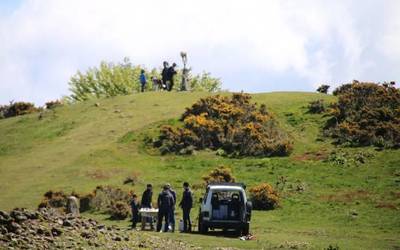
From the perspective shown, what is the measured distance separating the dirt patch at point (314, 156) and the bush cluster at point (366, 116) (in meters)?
2.27

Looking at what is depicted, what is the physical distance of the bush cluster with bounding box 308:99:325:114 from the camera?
59759 mm

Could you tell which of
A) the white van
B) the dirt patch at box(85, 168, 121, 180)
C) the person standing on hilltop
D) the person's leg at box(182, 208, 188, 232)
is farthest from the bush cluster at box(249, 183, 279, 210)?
the dirt patch at box(85, 168, 121, 180)

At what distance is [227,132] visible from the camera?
55.7 meters

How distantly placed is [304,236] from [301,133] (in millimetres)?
23055

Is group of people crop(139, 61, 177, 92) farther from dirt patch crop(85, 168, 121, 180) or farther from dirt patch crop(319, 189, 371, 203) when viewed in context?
dirt patch crop(319, 189, 371, 203)

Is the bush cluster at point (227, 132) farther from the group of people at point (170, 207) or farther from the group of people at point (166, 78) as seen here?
the group of people at point (170, 207)

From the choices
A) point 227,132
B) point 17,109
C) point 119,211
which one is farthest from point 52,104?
point 119,211

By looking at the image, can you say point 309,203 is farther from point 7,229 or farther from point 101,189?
point 7,229

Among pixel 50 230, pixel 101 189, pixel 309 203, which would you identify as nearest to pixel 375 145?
pixel 309 203

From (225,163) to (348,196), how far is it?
33.8 ft

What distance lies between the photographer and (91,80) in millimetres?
92375

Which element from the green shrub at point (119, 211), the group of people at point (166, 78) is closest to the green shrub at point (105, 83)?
the group of people at point (166, 78)

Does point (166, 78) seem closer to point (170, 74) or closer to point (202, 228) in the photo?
point (170, 74)

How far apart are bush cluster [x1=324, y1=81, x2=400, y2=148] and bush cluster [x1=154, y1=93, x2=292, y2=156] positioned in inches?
156
